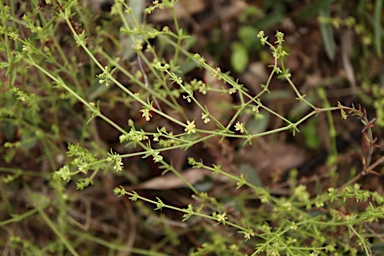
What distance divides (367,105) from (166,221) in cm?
87

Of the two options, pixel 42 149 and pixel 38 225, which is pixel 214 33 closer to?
pixel 42 149

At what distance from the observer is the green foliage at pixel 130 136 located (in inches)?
43.7

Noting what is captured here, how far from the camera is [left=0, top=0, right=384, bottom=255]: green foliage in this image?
1.11 meters

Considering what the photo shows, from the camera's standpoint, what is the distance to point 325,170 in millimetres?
1702

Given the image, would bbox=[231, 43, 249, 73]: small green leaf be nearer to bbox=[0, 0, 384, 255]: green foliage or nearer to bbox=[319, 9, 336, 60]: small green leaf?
bbox=[0, 0, 384, 255]: green foliage

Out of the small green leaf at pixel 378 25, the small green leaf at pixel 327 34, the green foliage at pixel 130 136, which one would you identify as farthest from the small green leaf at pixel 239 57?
the small green leaf at pixel 378 25

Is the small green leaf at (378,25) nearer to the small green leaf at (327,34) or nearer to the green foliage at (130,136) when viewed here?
the small green leaf at (327,34)

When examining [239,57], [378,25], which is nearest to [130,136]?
[239,57]

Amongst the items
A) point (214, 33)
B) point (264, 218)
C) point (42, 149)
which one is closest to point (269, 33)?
point (214, 33)

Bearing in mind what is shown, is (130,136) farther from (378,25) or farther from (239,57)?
(378,25)

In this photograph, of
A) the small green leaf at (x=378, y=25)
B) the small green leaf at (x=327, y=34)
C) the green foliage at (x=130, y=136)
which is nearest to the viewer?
the green foliage at (x=130, y=136)

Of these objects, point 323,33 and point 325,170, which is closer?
point 325,170

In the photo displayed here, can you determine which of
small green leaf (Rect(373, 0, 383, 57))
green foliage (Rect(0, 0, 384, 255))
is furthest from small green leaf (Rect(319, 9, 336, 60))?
green foliage (Rect(0, 0, 384, 255))

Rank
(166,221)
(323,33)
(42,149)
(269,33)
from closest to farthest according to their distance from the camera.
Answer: (166,221) < (42,149) < (323,33) < (269,33)
